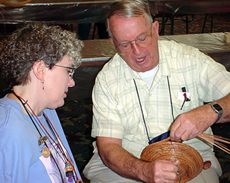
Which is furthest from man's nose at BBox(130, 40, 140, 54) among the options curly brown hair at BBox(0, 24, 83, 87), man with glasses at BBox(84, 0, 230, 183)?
curly brown hair at BBox(0, 24, 83, 87)

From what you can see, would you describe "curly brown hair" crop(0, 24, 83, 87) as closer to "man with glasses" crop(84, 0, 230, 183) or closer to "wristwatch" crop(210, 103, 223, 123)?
"man with glasses" crop(84, 0, 230, 183)

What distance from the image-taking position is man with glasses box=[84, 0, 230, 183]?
1.95 m

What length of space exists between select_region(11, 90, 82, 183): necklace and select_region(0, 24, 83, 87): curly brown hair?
8 cm

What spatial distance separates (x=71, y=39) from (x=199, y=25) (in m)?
6.21

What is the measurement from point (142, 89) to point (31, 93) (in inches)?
28.1

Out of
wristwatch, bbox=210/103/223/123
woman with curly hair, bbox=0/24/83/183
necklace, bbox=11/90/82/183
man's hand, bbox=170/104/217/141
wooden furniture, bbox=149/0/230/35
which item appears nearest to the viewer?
woman with curly hair, bbox=0/24/83/183

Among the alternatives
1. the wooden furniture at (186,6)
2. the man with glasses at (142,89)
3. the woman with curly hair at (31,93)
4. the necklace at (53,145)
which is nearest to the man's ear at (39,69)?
the woman with curly hair at (31,93)

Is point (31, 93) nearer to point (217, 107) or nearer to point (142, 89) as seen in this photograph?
point (142, 89)

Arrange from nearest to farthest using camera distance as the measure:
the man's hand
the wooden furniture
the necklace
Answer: the necklace
the man's hand
the wooden furniture

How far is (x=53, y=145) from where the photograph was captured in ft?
5.22

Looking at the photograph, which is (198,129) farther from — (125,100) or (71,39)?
(71,39)

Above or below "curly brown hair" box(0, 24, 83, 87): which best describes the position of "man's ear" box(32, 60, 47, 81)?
below

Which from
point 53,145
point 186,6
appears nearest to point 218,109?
point 53,145

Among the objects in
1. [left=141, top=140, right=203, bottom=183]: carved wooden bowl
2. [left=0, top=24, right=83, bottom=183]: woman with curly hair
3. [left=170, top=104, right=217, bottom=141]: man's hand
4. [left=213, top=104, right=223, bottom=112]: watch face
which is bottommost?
[left=141, top=140, right=203, bottom=183]: carved wooden bowl
